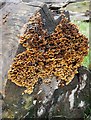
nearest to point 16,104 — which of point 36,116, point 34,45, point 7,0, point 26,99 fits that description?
point 26,99

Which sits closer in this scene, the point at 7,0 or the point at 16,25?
the point at 16,25

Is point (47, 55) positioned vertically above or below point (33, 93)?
above

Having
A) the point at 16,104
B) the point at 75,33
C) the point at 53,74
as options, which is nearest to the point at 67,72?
the point at 53,74

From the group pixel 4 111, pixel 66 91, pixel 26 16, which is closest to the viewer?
pixel 4 111

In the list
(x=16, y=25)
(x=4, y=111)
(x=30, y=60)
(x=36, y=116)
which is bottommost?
(x=36, y=116)

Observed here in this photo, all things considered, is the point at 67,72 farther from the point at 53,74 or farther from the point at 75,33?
the point at 75,33

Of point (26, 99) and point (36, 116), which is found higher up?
point (26, 99)

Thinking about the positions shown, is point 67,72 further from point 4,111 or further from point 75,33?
point 4,111

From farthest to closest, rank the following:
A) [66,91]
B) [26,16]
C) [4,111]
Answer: [66,91]
[26,16]
[4,111]
